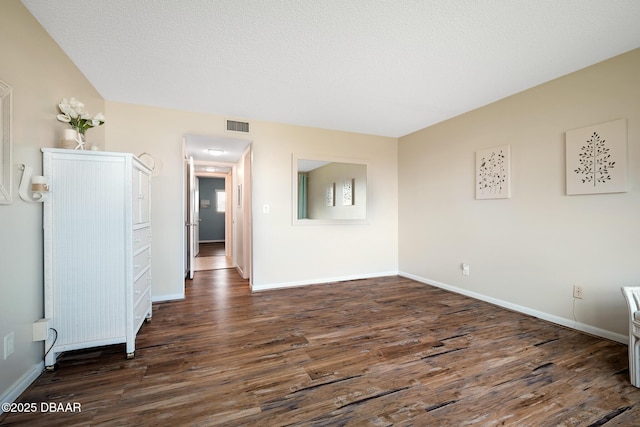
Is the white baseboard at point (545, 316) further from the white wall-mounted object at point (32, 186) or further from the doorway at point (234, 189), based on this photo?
the white wall-mounted object at point (32, 186)

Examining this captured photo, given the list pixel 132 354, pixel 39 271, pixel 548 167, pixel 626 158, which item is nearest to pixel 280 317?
pixel 132 354

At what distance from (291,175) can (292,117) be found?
824 mm

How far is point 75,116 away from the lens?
7.00 ft

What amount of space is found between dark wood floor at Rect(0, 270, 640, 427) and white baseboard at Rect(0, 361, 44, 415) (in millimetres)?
55

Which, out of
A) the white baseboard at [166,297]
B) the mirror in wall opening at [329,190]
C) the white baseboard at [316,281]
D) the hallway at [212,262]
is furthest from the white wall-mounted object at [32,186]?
the hallway at [212,262]

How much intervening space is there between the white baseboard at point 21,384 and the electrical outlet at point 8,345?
7.5 inches

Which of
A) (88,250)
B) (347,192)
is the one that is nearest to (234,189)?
(347,192)

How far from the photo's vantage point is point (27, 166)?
5.78 ft

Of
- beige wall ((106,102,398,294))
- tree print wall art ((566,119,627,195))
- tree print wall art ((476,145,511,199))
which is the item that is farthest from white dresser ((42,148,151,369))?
tree print wall art ((566,119,627,195))

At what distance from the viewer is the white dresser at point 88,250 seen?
191cm

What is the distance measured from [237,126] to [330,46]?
2.02 meters

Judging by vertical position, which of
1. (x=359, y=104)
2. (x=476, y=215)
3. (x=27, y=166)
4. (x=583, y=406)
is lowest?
(x=583, y=406)

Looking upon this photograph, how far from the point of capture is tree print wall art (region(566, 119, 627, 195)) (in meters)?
2.30

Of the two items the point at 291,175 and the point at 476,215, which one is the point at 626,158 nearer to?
the point at 476,215
